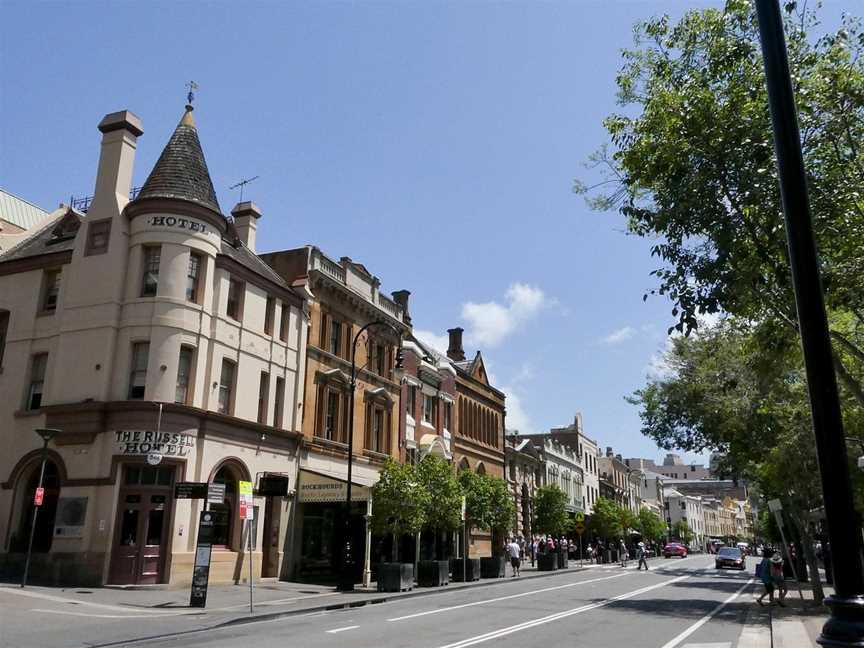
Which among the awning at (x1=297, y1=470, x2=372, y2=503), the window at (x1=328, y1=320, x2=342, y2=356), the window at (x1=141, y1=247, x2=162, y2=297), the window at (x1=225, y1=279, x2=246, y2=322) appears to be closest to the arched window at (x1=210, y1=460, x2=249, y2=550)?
the awning at (x1=297, y1=470, x2=372, y2=503)

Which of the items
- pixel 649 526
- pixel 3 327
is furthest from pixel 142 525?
pixel 649 526

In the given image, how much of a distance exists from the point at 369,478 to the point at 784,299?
23.8 meters

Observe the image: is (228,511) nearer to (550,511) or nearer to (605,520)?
(550,511)

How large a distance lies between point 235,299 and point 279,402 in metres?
4.64

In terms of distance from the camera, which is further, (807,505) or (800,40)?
(807,505)

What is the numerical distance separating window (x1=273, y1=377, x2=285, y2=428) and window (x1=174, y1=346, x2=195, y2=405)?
4743mm

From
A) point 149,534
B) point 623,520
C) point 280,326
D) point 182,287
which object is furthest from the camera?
point 623,520

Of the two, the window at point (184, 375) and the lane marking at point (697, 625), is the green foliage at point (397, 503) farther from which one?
the lane marking at point (697, 625)

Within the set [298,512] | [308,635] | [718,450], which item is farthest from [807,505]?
[308,635]

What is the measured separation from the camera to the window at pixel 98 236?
2489cm

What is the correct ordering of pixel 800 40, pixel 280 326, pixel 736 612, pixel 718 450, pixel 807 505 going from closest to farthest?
1. pixel 800 40
2. pixel 736 612
3. pixel 807 505
4. pixel 280 326
5. pixel 718 450

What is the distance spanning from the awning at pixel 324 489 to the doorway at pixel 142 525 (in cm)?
687

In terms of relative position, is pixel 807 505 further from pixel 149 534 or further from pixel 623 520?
pixel 623 520

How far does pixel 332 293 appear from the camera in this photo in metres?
32.6
